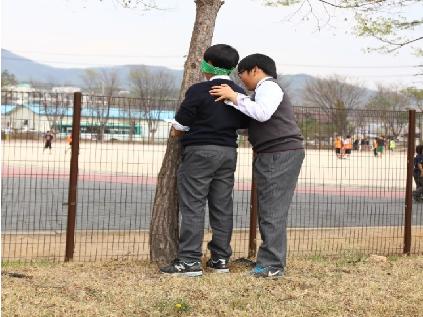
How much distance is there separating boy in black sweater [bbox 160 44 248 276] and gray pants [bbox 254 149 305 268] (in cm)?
32

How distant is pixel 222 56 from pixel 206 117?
533 mm

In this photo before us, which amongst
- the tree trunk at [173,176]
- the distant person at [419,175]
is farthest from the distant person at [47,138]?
the distant person at [419,175]

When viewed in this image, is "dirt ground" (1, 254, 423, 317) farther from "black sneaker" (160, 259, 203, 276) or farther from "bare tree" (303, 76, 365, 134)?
"bare tree" (303, 76, 365, 134)

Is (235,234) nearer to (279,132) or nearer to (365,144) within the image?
(365,144)

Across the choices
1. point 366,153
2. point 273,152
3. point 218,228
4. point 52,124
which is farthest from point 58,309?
point 366,153

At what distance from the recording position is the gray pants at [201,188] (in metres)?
4.92

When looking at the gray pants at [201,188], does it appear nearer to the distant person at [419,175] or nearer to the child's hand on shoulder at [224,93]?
the child's hand on shoulder at [224,93]

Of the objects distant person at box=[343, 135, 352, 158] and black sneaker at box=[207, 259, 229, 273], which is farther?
distant person at box=[343, 135, 352, 158]

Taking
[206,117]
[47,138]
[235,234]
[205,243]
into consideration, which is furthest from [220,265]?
[235,234]

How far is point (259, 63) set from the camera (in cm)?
505

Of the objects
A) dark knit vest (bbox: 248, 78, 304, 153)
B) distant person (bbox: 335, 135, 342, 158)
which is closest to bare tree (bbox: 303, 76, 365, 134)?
distant person (bbox: 335, 135, 342, 158)

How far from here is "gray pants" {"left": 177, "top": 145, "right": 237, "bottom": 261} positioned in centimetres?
492

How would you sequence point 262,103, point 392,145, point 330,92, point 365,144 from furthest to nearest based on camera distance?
point 330,92 < point 365,144 < point 392,145 < point 262,103

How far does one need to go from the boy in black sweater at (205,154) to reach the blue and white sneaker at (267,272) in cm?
46
